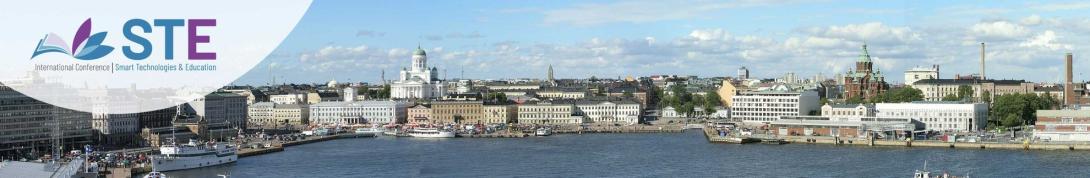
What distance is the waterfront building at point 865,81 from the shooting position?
28312 millimetres

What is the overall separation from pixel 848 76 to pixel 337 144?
14353 mm

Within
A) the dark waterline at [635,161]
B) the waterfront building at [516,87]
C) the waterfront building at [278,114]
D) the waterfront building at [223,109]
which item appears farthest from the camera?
the waterfront building at [516,87]

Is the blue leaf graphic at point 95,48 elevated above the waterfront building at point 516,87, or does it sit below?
below

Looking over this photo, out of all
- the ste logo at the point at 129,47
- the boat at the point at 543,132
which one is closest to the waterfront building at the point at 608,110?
the boat at the point at 543,132

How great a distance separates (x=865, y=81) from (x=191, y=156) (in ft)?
61.6

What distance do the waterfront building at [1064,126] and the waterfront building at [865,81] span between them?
1112 centimetres

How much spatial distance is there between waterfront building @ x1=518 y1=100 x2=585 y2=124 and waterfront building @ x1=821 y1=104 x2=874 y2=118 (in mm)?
5798

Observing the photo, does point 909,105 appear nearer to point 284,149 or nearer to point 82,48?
point 284,149

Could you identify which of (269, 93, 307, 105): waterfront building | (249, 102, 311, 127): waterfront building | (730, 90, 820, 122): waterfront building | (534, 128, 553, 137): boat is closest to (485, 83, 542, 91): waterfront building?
(269, 93, 307, 105): waterfront building

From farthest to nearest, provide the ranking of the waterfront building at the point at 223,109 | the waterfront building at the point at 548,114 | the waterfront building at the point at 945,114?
1. the waterfront building at the point at 548,114
2. the waterfront building at the point at 223,109
3. the waterfront building at the point at 945,114

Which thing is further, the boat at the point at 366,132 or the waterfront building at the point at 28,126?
the boat at the point at 366,132

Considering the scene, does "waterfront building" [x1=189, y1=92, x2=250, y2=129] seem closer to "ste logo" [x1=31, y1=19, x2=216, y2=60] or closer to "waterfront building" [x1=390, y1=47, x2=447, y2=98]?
"waterfront building" [x1=390, y1=47, x2=447, y2=98]

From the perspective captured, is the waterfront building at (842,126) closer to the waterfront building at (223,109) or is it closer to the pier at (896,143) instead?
the pier at (896,143)

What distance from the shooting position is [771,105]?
83.6 feet
